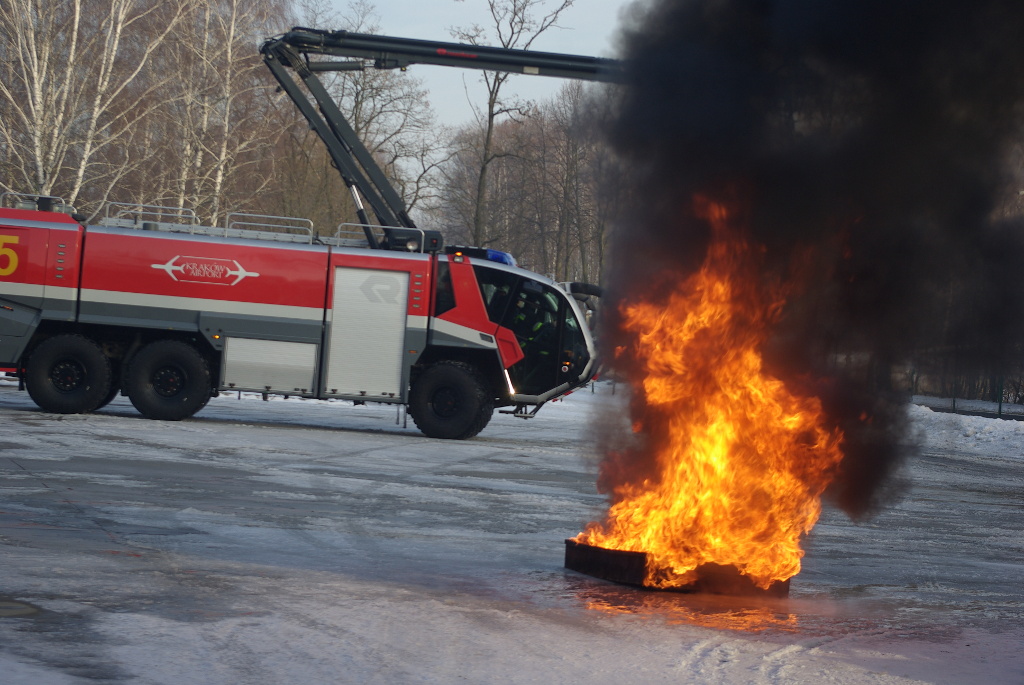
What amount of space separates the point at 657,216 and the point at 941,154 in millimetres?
1911

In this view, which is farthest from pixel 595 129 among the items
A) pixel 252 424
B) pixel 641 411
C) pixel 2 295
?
pixel 2 295

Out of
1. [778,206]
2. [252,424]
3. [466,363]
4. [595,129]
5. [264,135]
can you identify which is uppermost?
[264,135]

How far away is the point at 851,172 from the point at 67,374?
1383 cm

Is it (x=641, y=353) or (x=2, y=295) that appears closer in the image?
(x=641, y=353)

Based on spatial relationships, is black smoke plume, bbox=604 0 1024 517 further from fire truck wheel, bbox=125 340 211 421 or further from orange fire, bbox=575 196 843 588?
fire truck wheel, bbox=125 340 211 421

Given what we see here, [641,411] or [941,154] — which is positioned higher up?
[941,154]

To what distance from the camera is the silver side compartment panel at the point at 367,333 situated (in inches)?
670

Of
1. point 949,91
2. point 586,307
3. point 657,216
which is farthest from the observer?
point 586,307

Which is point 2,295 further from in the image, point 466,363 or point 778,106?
point 778,106

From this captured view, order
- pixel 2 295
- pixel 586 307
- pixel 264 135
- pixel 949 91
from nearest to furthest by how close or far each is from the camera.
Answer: pixel 949 91
pixel 2 295
pixel 586 307
pixel 264 135

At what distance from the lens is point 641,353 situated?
7305 millimetres

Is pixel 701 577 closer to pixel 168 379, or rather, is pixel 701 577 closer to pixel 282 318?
pixel 282 318

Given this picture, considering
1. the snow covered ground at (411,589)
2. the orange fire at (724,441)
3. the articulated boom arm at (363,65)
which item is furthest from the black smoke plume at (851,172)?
the articulated boom arm at (363,65)

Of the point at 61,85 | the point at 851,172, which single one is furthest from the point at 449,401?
the point at 61,85
